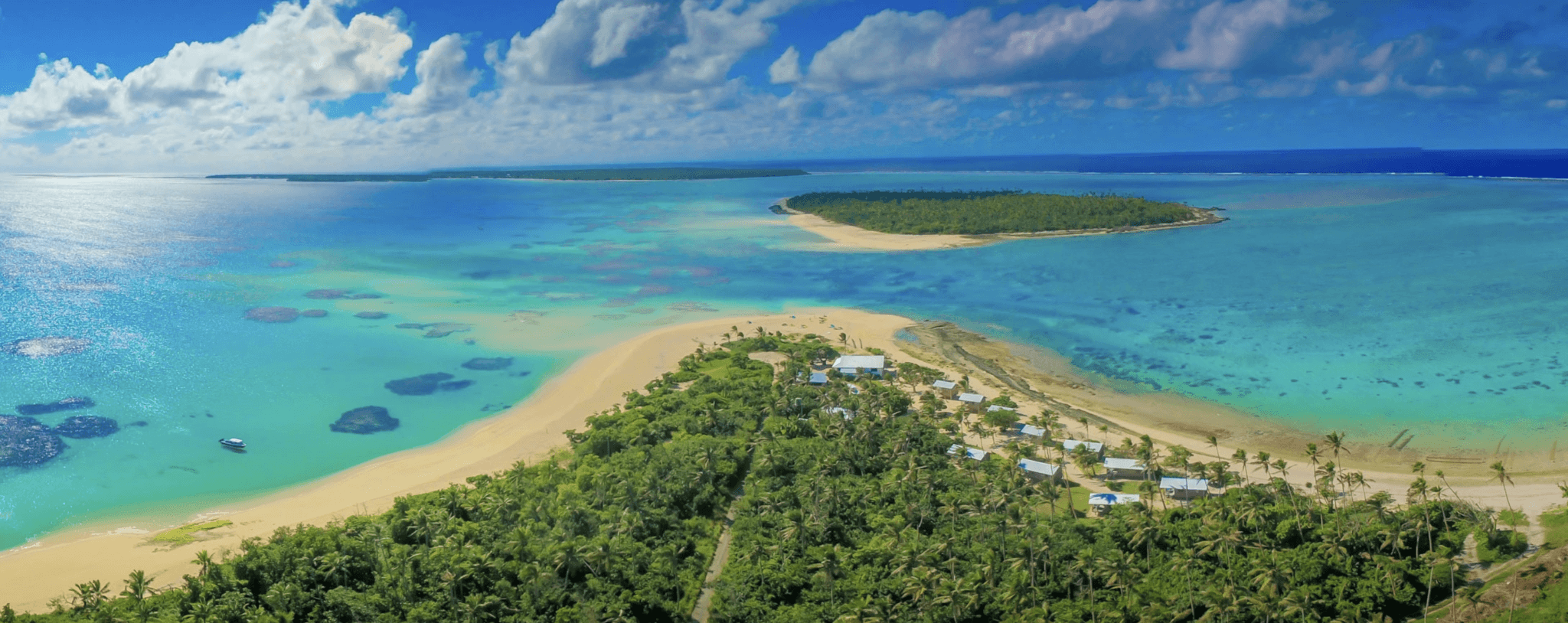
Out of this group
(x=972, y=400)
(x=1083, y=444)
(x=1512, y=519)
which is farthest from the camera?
(x=972, y=400)

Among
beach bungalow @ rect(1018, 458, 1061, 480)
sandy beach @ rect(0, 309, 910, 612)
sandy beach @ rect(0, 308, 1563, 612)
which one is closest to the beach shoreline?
sandy beach @ rect(0, 308, 1563, 612)

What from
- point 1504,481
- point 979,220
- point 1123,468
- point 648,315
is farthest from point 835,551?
point 979,220

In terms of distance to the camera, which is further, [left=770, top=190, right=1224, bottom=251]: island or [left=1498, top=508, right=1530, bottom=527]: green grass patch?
[left=770, top=190, right=1224, bottom=251]: island

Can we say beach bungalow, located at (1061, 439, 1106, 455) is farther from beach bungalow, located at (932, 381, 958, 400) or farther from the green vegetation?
the green vegetation

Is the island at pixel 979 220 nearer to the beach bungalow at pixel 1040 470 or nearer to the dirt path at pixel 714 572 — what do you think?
the beach bungalow at pixel 1040 470

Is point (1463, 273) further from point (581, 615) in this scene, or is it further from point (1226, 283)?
point (581, 615)

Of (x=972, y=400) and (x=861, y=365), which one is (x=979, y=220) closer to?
(x=861, y=365)
